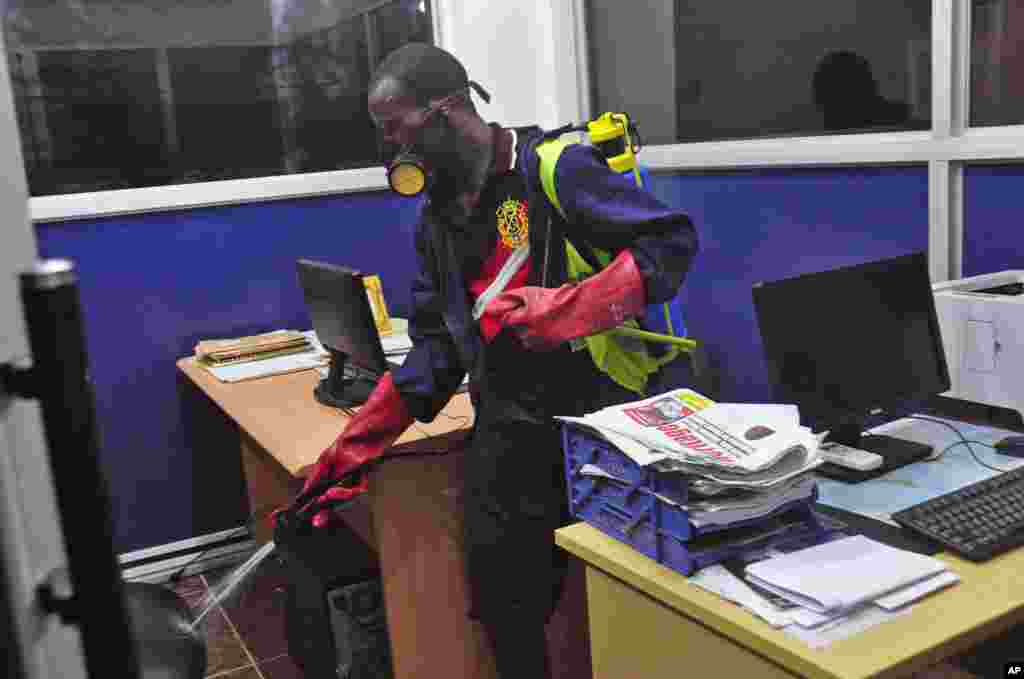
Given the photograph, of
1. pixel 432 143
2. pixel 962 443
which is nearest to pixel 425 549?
pixel 432 143

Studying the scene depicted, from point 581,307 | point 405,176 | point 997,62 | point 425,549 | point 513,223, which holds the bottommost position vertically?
point 425,549

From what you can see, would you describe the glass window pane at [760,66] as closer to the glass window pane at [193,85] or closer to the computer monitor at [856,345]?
the computer monitor at [856,345]

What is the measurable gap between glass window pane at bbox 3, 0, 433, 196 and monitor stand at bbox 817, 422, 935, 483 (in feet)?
7.60

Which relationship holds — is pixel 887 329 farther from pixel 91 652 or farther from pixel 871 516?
pixel 91 652

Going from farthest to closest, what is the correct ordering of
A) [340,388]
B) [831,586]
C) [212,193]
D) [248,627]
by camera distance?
[212,193], [248,627], [340,388], [831,586]

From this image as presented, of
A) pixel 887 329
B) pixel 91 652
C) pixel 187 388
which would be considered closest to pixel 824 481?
pixel 887 329

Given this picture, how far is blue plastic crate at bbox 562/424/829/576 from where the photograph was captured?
58.5 inches

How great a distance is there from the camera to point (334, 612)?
2.34 m

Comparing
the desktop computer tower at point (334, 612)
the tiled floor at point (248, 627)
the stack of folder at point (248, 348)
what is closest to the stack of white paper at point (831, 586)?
the desktop computer tower at point (334, 612)

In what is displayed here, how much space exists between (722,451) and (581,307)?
42 centimetres

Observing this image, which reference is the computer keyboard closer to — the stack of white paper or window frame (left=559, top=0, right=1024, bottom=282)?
the stack of white paper

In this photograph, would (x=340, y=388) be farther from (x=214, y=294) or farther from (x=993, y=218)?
(x=993, y=218)

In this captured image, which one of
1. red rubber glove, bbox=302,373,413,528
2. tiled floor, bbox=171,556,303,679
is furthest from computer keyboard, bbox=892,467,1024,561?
tiled floor, bbox=171,556,303,679

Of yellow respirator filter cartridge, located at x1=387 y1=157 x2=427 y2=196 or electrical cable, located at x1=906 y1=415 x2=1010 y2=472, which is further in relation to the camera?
yellow respirator filter cartridge, located at x1=387 y1=157 x2=427 y2=196
